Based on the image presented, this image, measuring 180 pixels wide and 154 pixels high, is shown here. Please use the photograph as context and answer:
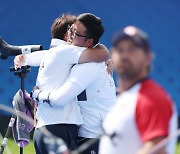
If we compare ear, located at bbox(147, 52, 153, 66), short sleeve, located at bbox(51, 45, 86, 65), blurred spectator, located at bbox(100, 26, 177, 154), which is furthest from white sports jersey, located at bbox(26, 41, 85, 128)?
ear, located at bbox(147, 52, 153, 66)

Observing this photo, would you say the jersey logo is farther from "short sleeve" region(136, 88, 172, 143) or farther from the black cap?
"short sleeve" region(136, 88, 172, 143)

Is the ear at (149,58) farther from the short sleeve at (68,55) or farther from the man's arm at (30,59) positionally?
the man's arm at (30,59)

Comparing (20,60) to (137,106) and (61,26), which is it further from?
(137,106)

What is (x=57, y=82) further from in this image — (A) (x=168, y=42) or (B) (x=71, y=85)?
(A) (x=168, y=42)

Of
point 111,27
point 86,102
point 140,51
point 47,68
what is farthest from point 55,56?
point 111,27

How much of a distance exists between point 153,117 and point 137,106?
95 millimetres

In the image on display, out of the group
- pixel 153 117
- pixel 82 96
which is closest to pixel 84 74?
pixel 82 96

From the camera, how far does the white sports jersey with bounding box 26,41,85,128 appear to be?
4.67m

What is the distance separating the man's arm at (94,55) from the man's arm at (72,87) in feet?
0.13

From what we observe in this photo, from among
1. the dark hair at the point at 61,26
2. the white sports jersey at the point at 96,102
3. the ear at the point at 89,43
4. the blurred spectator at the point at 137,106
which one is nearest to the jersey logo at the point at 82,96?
the white sports jersey at the point at 96,102

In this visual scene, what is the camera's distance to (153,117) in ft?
10.3

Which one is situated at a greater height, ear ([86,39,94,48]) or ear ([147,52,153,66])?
ear ([147,52,153,66])

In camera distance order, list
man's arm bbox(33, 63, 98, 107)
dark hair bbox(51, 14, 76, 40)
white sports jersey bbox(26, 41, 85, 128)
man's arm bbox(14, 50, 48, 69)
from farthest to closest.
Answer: man's arm bbox(14, 50, 48, 69), dark hair bbox(51, 14, 76, 40), white sports jersey bbox(26, 41, 85, 128), man's arm bbox(33, 63, 98, 107)

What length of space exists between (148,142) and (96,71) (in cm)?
160
